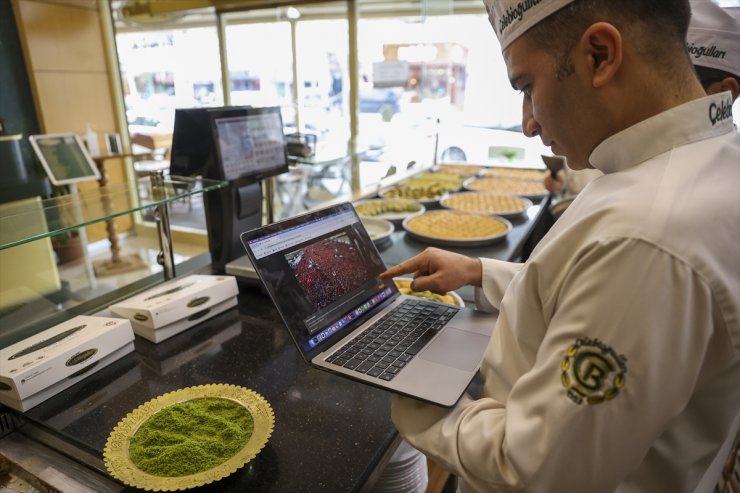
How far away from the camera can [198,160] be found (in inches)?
56.1

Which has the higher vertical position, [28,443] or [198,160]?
[198,160]

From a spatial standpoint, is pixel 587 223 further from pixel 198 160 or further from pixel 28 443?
pixel 198 160

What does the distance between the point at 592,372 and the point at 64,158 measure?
2.86m

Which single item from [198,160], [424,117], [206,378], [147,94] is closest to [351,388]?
[206,378]

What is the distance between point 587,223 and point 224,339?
2.94 ft

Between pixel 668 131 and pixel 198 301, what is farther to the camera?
pixel 198 301

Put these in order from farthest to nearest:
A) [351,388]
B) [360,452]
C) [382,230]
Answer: [382,230] → [351,388] → [360,452]

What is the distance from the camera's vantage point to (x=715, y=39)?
1.08m

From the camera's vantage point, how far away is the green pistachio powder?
683 mm

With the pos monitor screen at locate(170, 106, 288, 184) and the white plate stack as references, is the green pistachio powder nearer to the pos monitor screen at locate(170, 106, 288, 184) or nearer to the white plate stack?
the white plate stack

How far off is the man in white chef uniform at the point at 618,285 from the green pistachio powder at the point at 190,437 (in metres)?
0.30

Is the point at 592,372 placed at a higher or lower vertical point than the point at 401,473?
higher

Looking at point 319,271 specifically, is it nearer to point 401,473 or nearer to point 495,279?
point 495,279

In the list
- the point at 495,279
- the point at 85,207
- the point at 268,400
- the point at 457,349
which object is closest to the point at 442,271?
the point at 495,279
